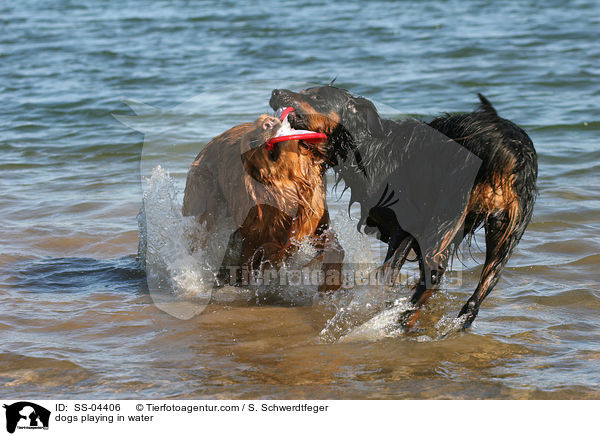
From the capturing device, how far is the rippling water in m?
4.33

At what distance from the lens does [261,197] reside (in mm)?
5195

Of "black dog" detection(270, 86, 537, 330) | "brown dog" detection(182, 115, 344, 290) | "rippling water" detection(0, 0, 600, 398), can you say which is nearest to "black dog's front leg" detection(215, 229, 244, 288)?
"brown dog" detection(182, 115, 344, 290)

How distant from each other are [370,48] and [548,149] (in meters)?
7.02

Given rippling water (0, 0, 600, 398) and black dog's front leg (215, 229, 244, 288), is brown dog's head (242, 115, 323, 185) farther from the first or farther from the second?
rippling water (0, 0, 600, 398)

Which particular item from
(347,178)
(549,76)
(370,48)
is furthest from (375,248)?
(370,48)

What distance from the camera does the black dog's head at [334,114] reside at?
15.0 feet

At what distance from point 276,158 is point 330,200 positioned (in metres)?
2.93

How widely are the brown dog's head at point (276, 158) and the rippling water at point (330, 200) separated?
100cm

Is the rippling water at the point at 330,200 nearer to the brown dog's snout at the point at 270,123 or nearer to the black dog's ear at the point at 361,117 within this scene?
the black dog's ear at the point at 361,117

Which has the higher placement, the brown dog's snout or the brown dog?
the brown dog's snout
